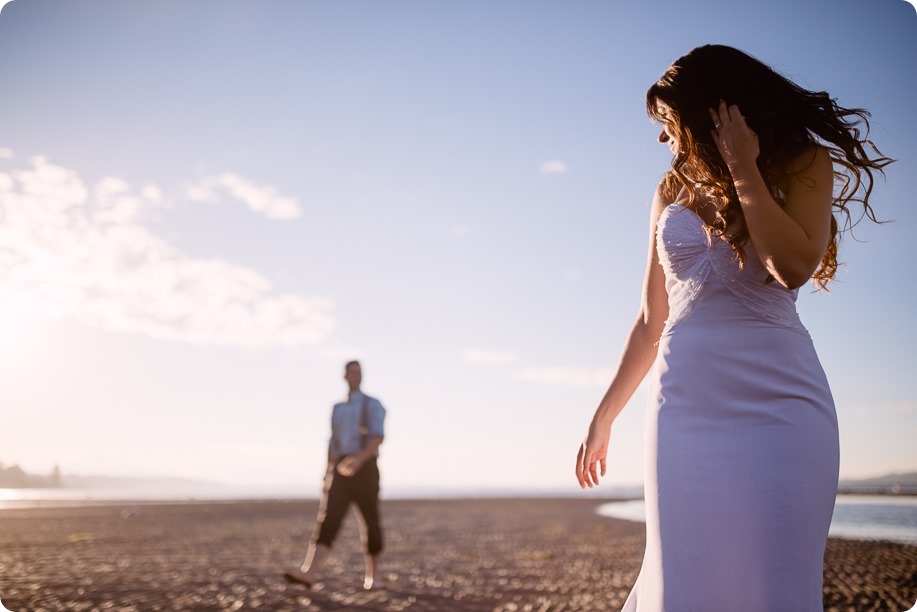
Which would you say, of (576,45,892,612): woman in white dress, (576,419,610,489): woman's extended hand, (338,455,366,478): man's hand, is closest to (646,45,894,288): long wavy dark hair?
(576,45,892,612): woman in white dress

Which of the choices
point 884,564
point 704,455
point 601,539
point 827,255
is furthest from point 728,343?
point 601,539

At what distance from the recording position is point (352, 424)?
8.48 meters

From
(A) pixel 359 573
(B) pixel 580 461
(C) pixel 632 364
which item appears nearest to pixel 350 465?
(A) pixel 359 573

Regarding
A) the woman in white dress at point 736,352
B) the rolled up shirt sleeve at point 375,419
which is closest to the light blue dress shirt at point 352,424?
the rolled up shirt sleeve at point 375,419

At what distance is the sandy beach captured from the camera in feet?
27.5

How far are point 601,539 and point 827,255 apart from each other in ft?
58.9

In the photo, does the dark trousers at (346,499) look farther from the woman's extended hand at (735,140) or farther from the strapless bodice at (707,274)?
the woman's extended hand at (735,140)

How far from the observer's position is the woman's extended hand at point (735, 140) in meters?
2.06

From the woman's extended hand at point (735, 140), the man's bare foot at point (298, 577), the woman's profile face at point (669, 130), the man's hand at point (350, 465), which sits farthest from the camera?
the man's hand at point (350, 465)

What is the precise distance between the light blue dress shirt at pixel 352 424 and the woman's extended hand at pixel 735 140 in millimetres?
6867

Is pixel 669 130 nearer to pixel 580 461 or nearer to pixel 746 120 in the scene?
pixel 746 120

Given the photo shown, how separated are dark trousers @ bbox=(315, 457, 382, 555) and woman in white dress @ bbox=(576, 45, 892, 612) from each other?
246 inches

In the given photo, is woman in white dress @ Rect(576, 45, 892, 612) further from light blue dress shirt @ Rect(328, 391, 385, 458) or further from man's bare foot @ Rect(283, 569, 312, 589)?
man's bare foot @ Rect(283, 569, 312, 589)

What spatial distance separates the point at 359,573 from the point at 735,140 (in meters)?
10.6
